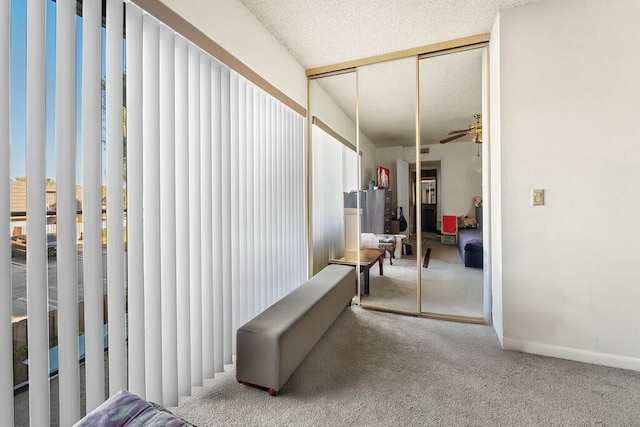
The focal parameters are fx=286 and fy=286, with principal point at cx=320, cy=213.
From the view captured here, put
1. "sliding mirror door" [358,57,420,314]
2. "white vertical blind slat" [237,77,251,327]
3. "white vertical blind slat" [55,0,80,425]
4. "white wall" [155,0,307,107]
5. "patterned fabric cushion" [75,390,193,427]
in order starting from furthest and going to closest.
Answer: "sliding mirror door" [358,57,420,314] < "white vertical blind slat" [237,77,251,327] < "white wall" [155,0,307,107] < "white vertical blind slat" [55,0,80,425] < "patterned fabric cushion" [75,390,193,427]

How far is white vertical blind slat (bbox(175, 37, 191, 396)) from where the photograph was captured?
1.54m

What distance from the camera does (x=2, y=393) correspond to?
3.07ft

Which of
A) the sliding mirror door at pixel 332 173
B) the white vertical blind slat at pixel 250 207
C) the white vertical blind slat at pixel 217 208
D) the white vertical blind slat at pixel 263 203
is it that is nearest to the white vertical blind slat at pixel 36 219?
the white vertical blind slat at pixel 217 208

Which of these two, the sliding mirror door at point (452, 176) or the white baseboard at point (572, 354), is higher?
the sliding mirror door at point (452, 176)

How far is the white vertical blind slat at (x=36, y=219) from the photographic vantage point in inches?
39.3

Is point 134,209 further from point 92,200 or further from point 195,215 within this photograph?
point 195,215

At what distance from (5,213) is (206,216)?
2.75 feet

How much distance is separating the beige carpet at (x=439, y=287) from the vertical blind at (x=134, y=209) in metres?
1.64

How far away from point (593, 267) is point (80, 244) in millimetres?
2974

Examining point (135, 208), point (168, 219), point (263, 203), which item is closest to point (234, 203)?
point (263, 203)

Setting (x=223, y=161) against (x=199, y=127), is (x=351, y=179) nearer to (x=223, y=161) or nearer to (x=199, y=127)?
(x=223, y=161)

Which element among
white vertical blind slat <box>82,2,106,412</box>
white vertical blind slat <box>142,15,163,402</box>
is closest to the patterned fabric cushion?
white vertical blind slat <box>82,2,106,412</box>

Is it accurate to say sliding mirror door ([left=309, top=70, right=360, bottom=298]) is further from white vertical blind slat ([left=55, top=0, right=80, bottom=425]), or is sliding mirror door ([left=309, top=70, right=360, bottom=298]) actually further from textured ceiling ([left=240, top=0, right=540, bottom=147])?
white vertical blind slat ([left=55, top=0, right=80, bottom=425])

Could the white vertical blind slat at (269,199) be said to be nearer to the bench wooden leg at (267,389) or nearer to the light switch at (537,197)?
the bench wooden leg at (267,389)
